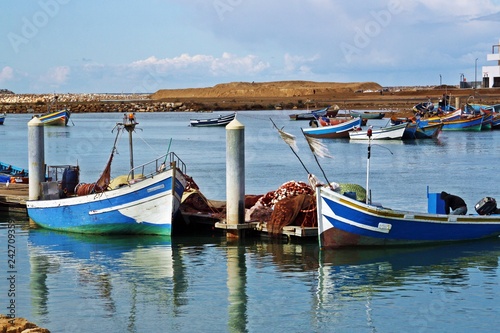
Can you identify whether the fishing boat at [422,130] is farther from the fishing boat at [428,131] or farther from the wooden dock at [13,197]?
the wooden dock at [13,197]

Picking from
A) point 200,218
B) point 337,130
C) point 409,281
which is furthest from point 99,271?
point 337,130

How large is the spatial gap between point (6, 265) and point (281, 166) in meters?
23.2

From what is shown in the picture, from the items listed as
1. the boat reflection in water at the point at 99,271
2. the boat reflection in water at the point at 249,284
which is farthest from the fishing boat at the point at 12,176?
the boat reflection in water at the point at 249,284

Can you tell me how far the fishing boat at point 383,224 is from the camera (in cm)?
1984

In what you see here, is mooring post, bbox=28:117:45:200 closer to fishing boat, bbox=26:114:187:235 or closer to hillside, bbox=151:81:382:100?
fishing boat, bbox=26:114:187:235

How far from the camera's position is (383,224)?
20.2m

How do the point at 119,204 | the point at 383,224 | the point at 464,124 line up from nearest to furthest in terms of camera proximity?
1. the point at 383,224
2. the point at 119,204
3. the point at 464,124

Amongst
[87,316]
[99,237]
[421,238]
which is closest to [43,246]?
[99,237]

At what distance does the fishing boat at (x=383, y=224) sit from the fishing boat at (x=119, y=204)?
3.79 m

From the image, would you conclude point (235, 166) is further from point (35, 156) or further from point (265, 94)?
point (265, 94)

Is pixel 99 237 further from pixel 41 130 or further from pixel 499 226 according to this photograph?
pixel 499 226

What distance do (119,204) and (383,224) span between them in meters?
6.22

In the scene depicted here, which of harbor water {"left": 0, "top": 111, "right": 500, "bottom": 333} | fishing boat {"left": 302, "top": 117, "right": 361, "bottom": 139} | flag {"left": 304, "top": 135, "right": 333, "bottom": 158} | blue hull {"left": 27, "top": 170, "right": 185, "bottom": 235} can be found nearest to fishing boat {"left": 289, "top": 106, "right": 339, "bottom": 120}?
fishing boat {"left": 302, "top": 117, "right": 361, "bottom": 139}

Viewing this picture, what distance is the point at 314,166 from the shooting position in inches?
1689
